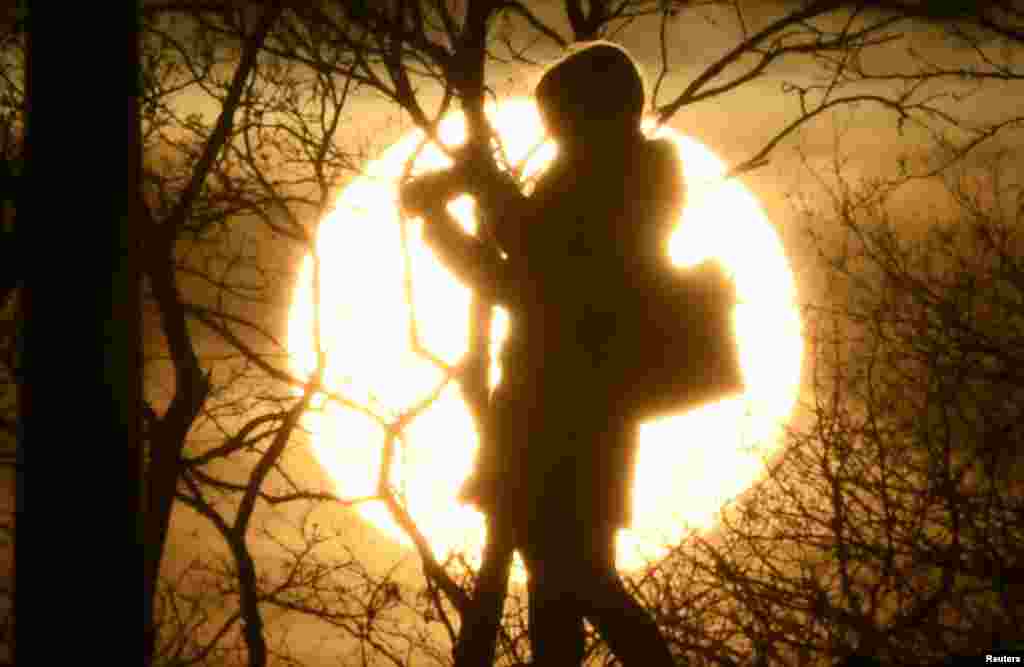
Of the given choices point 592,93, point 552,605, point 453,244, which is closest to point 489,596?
point 552,605

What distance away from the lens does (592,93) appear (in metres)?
2.55

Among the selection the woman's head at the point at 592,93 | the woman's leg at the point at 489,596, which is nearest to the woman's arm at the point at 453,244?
the woman's head at the point at 592,93

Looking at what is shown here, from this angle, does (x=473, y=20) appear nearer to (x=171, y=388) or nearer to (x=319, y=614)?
(x=171, y=388)

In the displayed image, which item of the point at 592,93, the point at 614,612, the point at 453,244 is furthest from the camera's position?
the point at 614,612

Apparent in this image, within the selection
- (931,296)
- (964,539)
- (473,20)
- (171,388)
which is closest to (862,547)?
(964,539)

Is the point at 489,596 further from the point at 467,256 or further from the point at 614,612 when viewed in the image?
the point at 467,256

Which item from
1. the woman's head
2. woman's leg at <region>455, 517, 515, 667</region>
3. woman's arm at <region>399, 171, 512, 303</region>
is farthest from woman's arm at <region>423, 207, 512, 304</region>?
woman's leg at <region>455, 517, 515, 667</region>

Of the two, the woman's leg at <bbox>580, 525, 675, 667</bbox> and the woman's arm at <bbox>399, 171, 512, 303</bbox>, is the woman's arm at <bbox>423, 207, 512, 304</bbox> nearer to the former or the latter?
the woman's arm at <bbox>399, 171, 512, 303</bbox>

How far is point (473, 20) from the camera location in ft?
20.5

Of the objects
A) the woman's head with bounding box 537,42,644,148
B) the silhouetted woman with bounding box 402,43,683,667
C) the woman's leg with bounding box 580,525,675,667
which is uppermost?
the woman's head with bounding box 537,42,644,148

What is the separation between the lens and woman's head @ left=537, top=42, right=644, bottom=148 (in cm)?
255

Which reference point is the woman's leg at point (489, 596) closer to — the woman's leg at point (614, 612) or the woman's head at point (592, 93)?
the woman's leg at point (614, 612)

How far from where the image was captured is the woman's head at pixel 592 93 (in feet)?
8.36

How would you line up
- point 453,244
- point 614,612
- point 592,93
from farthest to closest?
1. point 614,612
2. point 453,244
3. point 592,93
